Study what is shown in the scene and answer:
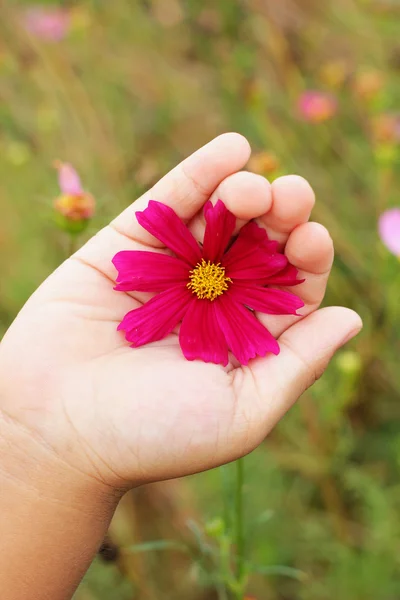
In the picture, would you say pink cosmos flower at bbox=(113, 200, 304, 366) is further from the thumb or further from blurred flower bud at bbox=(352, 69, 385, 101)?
blurred flower bud at bbox=(352, 69, 385, 101)

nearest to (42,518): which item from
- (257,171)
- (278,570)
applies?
(278,570)

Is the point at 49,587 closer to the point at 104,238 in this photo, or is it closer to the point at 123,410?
the point at 123,410

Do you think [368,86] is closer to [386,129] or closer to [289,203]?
[386,129]

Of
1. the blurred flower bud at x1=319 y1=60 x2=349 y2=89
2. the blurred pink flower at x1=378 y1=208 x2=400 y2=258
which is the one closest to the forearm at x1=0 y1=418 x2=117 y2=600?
the blurred pink flower at x1=378 y1=208 x2=400 y2=258

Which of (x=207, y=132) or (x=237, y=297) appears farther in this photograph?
(x=207, y=132)

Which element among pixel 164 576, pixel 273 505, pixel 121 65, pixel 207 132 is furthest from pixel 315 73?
pixel 164 576

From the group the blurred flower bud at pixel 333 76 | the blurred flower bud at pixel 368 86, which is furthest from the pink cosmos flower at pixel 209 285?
the blurred flower bud at pixel 333 76

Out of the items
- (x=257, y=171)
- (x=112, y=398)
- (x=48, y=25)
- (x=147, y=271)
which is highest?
(x=48, y=25)
